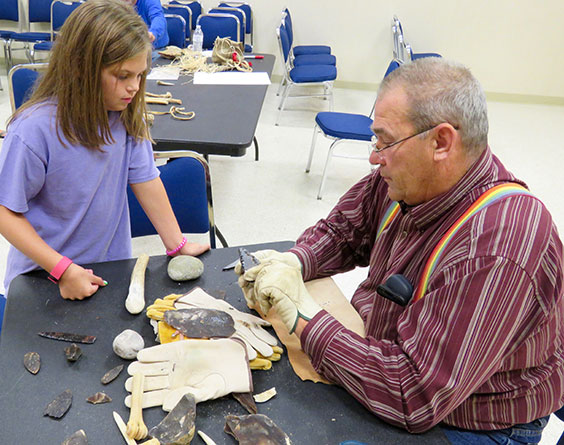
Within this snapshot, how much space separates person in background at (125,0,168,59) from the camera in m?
3.66

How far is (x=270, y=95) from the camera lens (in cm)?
574

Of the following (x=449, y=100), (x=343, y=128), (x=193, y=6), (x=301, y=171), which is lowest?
(x=301, y=171)

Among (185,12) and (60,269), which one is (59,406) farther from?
(185,12)

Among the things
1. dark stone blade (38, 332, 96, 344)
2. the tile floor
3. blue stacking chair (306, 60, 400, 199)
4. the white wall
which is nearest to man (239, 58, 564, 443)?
dark stone blade (38, 332, 96, 344)

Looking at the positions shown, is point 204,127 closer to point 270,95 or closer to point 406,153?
point 406,153

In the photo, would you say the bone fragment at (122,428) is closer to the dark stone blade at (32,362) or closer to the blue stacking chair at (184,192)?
the dark stone blade at (32,362)

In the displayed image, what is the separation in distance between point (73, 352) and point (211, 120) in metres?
1.63

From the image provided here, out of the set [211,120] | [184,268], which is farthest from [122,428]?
[211,120]

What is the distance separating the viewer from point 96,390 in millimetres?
968

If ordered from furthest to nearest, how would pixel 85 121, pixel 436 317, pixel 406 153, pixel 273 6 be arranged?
pixel 273 6 → pixel 85 121 → pixel 406 153 → pixel 436 317

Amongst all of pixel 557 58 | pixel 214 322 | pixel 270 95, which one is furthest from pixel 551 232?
pixel 557 58

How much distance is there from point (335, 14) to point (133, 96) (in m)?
4.92

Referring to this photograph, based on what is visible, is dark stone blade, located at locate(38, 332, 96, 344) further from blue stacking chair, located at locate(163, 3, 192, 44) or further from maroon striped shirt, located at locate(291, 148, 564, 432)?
blue stacking chair, located at locate(163, 3, 192, 44)

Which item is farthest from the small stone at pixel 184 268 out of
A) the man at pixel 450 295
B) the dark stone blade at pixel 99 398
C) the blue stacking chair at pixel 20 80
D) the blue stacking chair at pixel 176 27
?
the blue stacking chair at pixel 176 27
